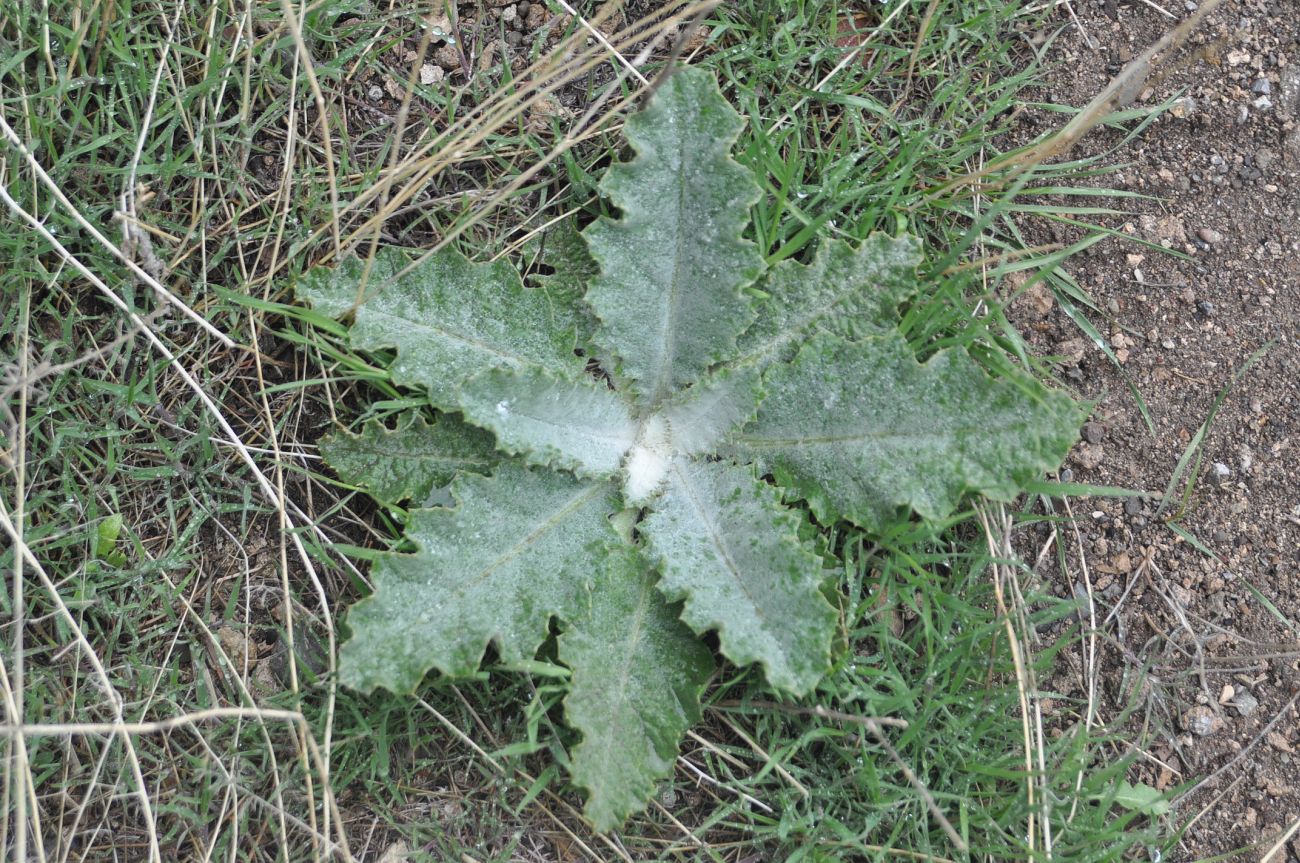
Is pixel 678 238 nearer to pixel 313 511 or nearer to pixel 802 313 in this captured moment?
pixel 802 313

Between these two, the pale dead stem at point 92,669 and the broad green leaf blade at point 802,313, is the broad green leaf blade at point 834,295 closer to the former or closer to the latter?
the broad green leaf blade at point 802,313

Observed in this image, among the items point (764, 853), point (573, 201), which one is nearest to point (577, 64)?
point (573, 201)

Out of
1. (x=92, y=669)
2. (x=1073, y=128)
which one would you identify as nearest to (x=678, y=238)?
(x=1073, y=128)

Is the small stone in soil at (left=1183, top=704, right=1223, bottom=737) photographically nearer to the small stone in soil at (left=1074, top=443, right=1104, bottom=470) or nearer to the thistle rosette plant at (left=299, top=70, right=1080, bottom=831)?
the small stone in soil at (left=1074, top=443, right=1104, bottom=470)

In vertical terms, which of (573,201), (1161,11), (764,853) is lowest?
(764,853)

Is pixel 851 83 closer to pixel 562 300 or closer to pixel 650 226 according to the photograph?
pixel 650 226

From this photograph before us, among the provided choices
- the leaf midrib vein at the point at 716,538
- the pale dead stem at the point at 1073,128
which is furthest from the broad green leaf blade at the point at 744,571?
the pale dead stem at the point at 1073,128

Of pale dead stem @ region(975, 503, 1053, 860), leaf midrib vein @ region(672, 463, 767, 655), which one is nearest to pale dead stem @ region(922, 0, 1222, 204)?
pale dead stem @ region(975, 503, 1053, 860)
